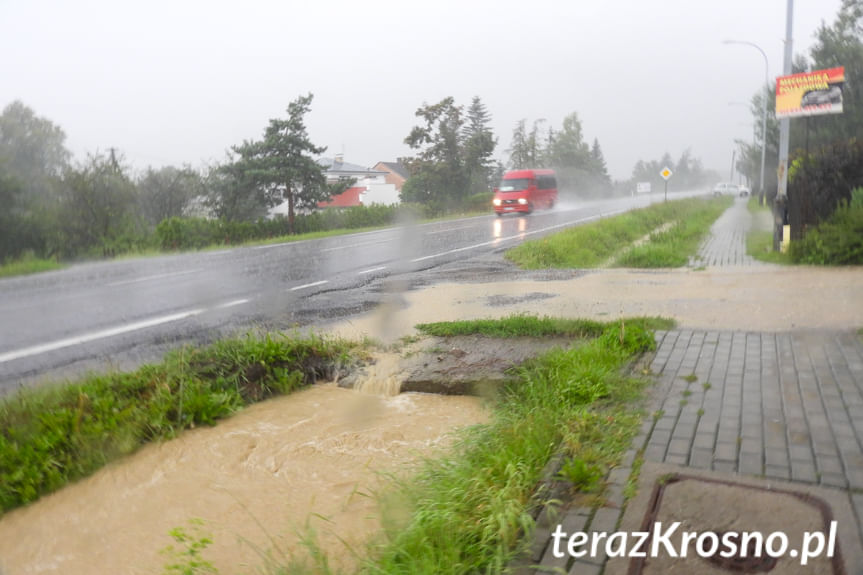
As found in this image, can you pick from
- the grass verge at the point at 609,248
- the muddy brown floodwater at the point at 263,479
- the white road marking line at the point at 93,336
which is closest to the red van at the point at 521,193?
the grass verge at the point at 609,248

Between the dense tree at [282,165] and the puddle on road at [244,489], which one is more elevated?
the dense tree at [282,165]

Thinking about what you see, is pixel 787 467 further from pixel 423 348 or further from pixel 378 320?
pixel 378 320

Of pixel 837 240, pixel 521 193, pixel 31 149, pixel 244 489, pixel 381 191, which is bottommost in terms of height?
pixel 244 489

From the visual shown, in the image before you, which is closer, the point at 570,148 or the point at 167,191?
the point at 167,191

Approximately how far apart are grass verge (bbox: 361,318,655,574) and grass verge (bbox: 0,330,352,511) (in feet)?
6.51

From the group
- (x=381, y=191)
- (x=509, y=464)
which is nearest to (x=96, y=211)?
(x=509, y=464)

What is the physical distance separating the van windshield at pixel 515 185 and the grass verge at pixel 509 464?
100 ft

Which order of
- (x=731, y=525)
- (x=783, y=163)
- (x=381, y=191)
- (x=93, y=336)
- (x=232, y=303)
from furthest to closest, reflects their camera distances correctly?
(x=381, y=191), (x=783, y=163), (x=232, y=303), (x=93, y=336), (x=731, y=525)

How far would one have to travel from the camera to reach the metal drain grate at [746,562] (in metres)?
2.67

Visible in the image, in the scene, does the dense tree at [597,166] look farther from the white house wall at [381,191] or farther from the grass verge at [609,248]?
the grass verge at [609,248]

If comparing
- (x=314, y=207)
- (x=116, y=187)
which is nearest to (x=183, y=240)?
(x=116, y=187)

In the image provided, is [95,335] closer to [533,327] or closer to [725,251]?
[533,327]

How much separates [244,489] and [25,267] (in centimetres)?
1596

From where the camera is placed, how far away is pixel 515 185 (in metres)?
35.6
